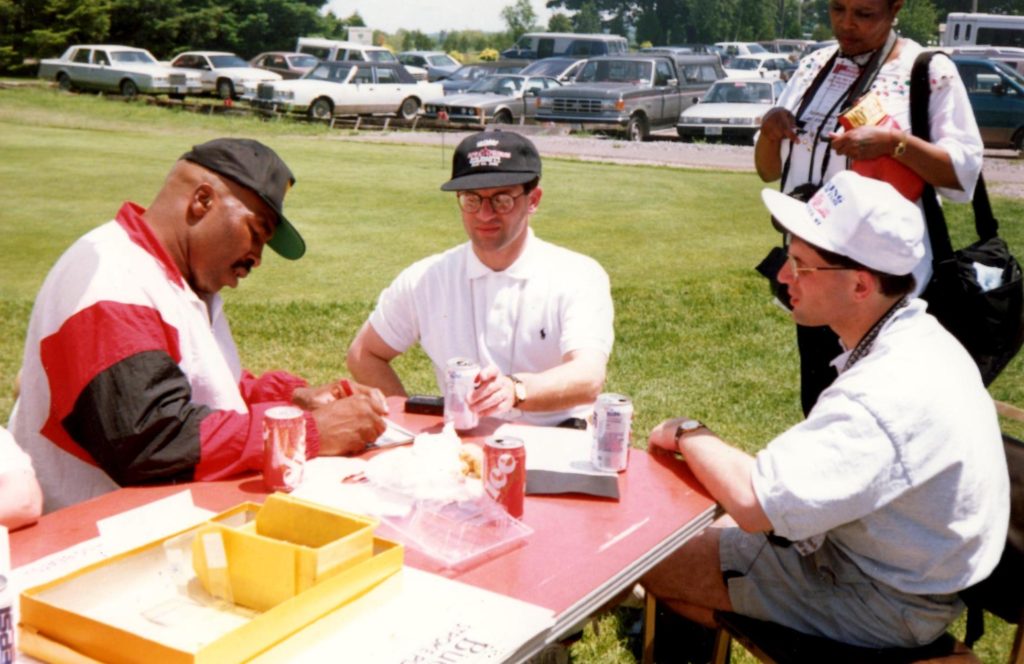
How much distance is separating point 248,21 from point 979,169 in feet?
163

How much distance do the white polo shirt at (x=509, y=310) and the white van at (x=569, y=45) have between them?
3258 centimetres

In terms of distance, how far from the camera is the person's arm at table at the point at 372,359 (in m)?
4.02

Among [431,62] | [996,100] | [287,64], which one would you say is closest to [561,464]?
[996,100]

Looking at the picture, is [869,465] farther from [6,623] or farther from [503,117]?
[503,117]

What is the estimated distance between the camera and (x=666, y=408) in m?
6.48

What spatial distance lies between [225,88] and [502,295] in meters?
31.3

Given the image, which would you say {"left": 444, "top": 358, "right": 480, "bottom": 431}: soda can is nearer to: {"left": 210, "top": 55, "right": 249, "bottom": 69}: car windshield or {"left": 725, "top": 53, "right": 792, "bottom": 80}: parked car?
{"left": 210, "top": 55, "right": 249, "bottom": 69}: car windshield

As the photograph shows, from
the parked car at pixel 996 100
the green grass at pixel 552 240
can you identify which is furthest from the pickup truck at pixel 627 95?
the parked car at pixel 996 100

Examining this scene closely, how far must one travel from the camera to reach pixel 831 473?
2.42m

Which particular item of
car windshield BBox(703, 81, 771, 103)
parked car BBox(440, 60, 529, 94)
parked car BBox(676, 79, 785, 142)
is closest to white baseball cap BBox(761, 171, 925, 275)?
parked car BBox(676, 79, 785, 142)

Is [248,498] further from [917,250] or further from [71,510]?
[917,250]

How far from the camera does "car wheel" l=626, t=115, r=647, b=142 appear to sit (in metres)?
23.5

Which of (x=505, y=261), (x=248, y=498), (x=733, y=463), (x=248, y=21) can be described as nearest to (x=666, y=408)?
(x=505, y=261)

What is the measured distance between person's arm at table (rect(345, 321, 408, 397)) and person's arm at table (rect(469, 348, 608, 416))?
69 centimetres
